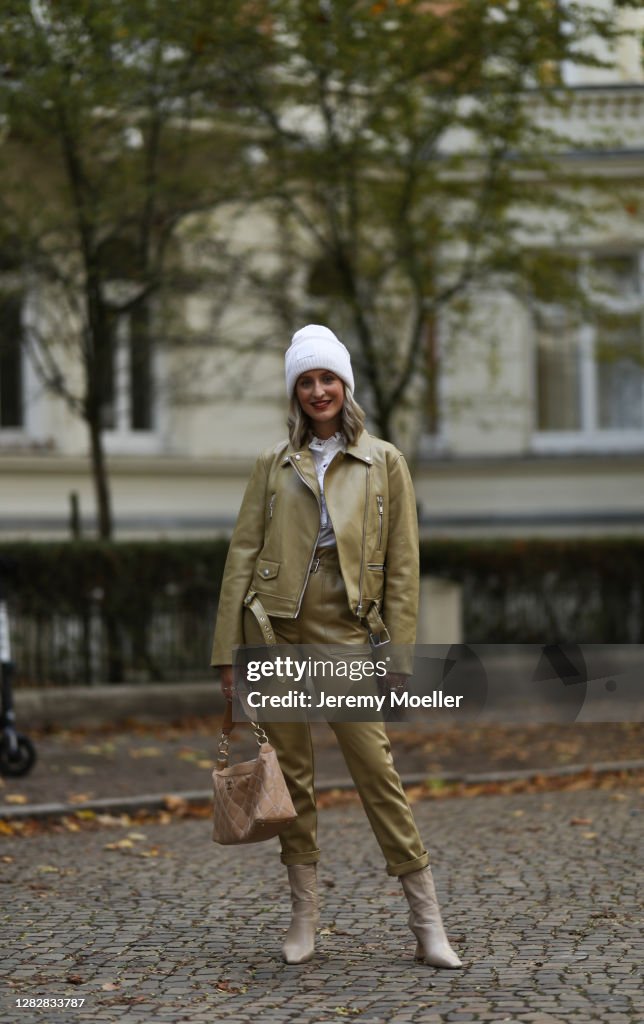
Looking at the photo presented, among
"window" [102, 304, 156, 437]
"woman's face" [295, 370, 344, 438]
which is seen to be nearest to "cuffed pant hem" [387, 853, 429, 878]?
"woman's face" [295, 370, 344, 438]

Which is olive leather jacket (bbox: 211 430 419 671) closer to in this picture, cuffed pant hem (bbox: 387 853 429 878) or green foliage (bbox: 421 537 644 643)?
cuffed pant hem (bbox: 387 853 429 878)

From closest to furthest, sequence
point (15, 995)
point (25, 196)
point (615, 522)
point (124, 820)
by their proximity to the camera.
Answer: point (15, 995) → point (124, 820) → point (25, 196) → point (615, 522)

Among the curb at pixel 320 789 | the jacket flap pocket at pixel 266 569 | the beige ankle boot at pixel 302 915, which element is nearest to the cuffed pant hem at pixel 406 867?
the beige ankle boot at pixel 302 915

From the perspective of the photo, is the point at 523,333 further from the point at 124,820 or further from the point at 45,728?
the point at 124,820

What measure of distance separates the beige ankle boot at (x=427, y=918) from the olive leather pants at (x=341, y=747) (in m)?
0.05

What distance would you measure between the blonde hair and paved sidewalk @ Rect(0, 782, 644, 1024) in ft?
5.97

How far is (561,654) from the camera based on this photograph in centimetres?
1620

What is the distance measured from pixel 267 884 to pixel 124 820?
241cm

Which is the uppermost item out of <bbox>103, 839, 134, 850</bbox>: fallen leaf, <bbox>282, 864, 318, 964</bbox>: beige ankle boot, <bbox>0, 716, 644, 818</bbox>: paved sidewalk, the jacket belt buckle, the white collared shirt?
the white collared shirt

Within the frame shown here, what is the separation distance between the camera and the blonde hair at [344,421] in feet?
19.3

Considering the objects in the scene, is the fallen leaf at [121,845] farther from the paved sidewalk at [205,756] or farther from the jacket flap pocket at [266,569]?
the jacket flap pocket at [266,569]

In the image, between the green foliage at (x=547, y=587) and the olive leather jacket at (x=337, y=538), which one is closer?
the olive leather jacket at (x=337, y=538)

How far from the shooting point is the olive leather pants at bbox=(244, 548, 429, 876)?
5.65 m

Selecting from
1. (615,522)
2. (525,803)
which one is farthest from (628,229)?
(525,803)
